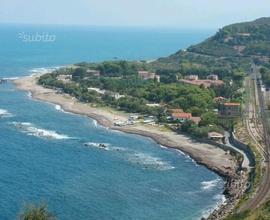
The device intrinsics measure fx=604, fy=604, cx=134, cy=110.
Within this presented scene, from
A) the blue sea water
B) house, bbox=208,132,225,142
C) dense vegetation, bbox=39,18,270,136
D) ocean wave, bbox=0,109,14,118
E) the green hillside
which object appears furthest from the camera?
the green hillside

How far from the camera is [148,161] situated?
59.5 m

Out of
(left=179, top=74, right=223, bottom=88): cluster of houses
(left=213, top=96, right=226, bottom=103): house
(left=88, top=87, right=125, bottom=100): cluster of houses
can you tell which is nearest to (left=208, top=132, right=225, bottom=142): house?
(left=213, top=96, right=226, bottom=103): house

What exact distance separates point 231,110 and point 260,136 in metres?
13.7

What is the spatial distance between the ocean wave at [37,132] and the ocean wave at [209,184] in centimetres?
2197

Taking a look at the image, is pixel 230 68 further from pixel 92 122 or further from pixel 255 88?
pixel 92 122

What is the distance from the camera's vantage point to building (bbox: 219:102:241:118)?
259 feet

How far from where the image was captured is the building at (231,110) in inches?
3110

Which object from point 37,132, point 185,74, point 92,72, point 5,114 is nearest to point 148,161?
point 37,132

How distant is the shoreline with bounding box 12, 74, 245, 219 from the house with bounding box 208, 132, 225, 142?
153cm

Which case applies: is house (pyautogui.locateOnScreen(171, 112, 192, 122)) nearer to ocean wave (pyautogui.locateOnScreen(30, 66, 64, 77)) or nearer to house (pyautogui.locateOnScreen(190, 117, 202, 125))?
house (pyautogui.locateOnScreen(190, 117, 202, 125))

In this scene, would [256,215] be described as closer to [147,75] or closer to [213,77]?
[213,77]

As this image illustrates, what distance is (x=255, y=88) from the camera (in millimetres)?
101000

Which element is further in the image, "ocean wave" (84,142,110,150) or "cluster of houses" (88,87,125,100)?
"cluster of houses" (88,87,125,100)

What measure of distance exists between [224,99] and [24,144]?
3448 centimetres
